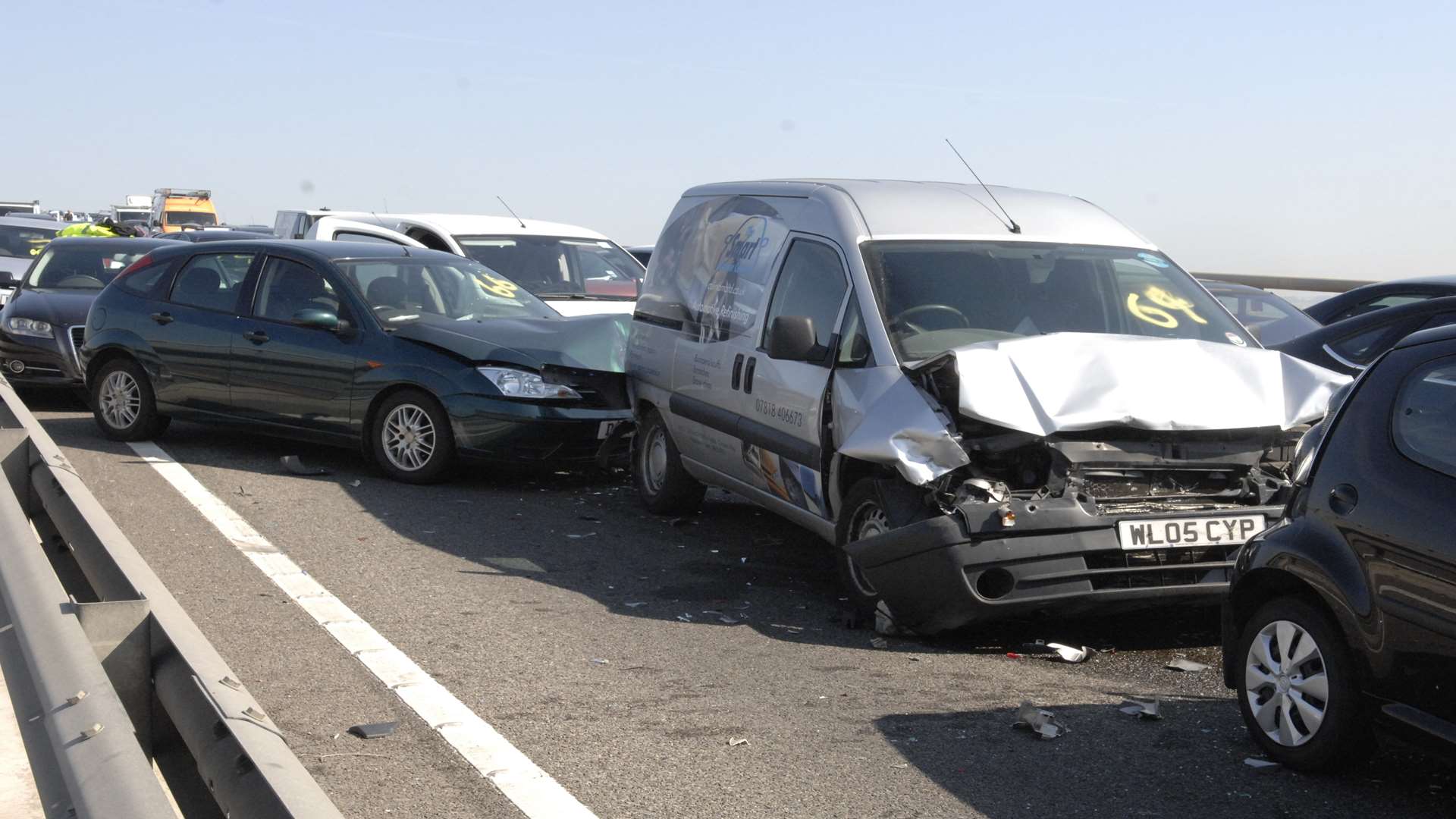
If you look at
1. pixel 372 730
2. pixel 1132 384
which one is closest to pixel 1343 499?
pixel 1132 384

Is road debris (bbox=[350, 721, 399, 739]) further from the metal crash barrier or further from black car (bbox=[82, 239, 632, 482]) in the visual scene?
black car (bbox=[82, 239, 632, 482])

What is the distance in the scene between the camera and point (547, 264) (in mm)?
14977

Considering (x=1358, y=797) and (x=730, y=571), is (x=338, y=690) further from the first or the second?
(x=1358, y=797)

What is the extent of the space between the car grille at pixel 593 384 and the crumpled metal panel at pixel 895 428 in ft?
13.0

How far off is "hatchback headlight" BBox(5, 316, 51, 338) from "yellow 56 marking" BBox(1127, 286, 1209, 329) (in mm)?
10701

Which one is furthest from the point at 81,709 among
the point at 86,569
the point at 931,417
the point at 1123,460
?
the point at 1123,460

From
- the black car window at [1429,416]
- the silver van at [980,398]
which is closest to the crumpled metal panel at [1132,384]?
the silver van at [980,398]

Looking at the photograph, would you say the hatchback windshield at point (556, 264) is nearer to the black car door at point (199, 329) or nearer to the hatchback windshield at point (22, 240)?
the black car door at point (199, 329)

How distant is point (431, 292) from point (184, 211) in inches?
1911

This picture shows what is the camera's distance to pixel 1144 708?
222 inches

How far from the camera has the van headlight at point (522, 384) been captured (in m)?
10.7

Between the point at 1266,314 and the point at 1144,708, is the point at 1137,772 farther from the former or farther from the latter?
the point at 1266,314

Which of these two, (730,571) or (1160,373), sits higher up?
(1160,373)

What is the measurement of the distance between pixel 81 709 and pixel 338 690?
2849 mm
